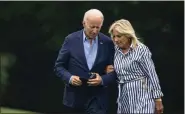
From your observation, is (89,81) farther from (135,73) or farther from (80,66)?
(135,73)

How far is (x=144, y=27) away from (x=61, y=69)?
22.6ft

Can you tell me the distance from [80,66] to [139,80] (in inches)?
21.8

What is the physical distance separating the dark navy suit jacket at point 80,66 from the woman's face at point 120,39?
0.21 m

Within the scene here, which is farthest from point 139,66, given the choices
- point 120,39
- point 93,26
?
point 93,26

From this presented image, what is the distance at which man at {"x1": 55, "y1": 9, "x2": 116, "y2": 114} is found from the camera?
5863 millimetres

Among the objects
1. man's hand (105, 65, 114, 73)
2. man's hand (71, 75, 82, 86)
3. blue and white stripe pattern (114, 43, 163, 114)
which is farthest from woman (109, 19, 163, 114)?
man's hand (71, 75, 82, 86)

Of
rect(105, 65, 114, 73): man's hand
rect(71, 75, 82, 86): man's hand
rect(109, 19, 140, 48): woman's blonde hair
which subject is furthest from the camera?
rect(105, 65, 114, 73): man's hand

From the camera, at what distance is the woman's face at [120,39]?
5719 millimetres

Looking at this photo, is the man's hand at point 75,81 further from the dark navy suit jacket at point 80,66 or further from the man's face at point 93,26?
the man's face at point 93,26

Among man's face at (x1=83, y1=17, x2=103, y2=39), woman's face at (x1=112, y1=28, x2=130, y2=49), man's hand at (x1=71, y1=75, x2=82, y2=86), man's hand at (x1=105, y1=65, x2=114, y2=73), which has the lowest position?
man's hand at (x1=71, y1=75, x2=82, y2=86)

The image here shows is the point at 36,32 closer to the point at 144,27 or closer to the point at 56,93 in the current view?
the point at 56,93

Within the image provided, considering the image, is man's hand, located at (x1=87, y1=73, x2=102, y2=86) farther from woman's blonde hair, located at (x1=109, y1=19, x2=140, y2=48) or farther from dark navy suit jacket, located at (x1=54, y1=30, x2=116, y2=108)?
woman's blonde hair, located at (x1=109, y1=19, x2=140, y2=48)

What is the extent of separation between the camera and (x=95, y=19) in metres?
5.74

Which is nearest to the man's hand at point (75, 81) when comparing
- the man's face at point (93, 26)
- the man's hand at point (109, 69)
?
the man's hand at point (109, 69)
